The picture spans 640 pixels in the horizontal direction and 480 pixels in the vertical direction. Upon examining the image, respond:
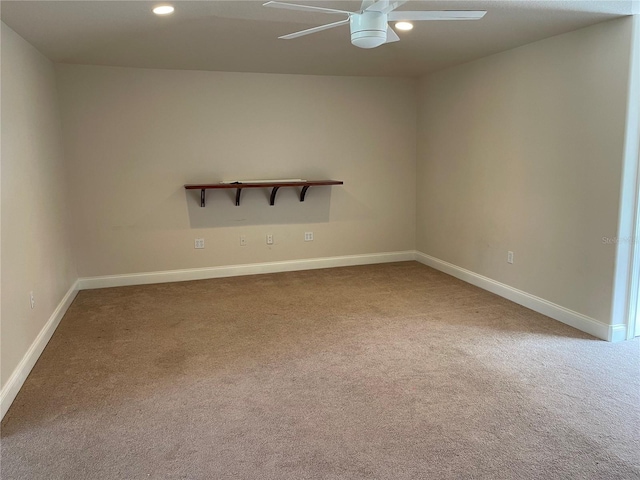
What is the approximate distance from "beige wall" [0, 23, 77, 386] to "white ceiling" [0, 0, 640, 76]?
27 centimetres

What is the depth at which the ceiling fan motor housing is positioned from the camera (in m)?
2.29

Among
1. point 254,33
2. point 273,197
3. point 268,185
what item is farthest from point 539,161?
point 273,197

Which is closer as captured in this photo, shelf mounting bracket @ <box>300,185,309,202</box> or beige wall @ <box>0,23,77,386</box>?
beige wall @ <box>0,23,77,386</box>

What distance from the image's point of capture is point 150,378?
9.52ft

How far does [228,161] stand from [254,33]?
1.88 meters

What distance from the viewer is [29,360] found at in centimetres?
301

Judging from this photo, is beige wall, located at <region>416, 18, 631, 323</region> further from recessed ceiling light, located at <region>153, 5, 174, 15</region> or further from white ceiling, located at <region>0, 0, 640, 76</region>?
recessed ceiling light, located at <region>153, 5, 174, 15</region>

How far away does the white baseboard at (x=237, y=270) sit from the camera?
16.1 ft

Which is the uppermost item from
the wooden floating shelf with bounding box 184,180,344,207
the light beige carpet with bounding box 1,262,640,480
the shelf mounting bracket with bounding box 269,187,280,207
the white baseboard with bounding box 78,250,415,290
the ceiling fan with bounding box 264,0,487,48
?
the ceiling fan with bounding box 264,0,487,48

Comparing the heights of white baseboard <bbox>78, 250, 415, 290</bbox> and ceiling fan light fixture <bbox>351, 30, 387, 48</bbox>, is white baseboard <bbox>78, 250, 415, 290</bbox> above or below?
below

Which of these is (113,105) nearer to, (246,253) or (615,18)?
(246,253)

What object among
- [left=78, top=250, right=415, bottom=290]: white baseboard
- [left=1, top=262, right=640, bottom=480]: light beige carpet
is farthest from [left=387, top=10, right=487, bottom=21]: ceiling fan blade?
[left=78, top=250, right=415, bottom=290]: white baseboard

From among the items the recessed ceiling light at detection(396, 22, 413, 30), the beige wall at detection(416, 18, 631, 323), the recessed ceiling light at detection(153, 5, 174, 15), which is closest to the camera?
the recessed ceiling light at detection(153, 5, 174, 15)

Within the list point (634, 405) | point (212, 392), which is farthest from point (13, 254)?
point (634, 405)
